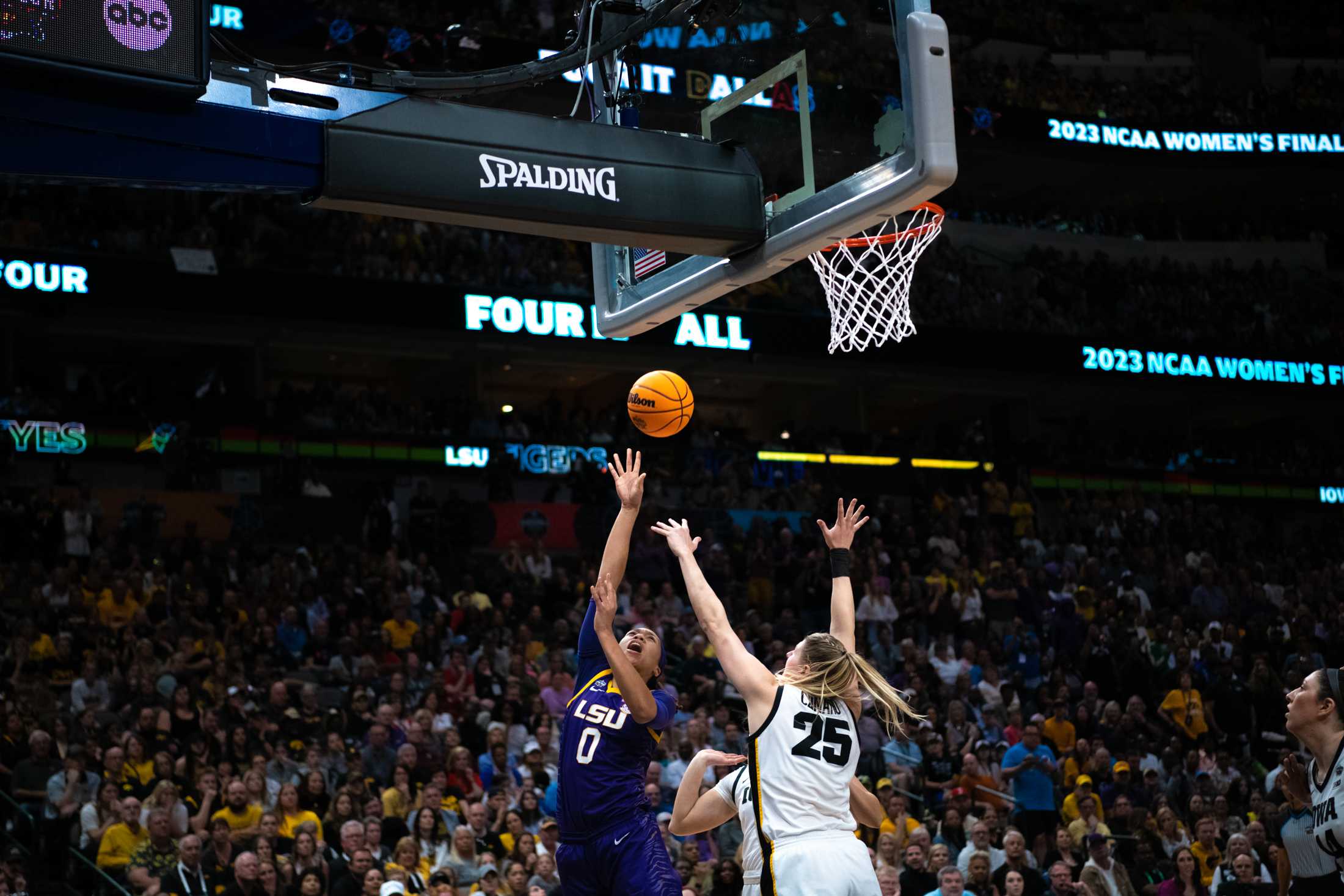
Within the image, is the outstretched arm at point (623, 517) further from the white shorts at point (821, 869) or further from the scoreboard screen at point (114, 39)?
the scoreboard screen at point (114, 39)

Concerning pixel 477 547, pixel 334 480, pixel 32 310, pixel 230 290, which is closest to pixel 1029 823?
pixel 477 547

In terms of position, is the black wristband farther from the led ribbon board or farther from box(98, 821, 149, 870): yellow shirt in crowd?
A: the led ribbon board

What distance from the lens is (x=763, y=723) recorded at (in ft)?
17.5

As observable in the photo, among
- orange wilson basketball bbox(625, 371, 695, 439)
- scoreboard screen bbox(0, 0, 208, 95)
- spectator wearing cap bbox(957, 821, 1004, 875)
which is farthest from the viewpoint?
spectator wearing cap bbox(957, 821, 1004, 875)

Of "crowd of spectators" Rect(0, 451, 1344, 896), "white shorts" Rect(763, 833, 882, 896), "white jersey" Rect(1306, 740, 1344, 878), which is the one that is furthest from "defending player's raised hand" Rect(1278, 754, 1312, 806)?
"crowd of spectators" Rect(0, 451, 1344, 896)

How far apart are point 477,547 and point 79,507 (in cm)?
543

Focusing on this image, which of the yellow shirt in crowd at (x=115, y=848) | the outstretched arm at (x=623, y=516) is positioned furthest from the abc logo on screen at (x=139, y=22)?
the yellow shirt in crowd at (x=115, y=848)

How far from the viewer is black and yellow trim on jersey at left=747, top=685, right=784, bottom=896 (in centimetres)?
531

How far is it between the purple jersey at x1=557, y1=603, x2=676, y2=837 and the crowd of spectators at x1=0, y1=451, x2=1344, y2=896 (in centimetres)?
452

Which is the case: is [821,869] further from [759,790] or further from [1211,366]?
[1211,366]

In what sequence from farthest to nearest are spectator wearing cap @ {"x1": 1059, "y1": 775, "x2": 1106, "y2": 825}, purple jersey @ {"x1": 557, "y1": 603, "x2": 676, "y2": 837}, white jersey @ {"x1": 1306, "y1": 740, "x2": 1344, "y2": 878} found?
1. spectator wearing cap @ {"x1": 1059, "y1": 775, "x2": 1106, "y2": 825}
2. purple jersey @ {"x1": 557, "y1": 603, "x2": 676, "y2": 837}
3. white jersey @ {"x1": 1306, "y1": 740, "x2": 1344, "y2": 878}

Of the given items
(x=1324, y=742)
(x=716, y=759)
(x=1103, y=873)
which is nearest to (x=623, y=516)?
(x=716, y=759)

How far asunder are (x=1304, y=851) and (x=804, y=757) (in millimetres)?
2544

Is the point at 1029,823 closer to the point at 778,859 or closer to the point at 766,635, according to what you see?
the point at 766,635
